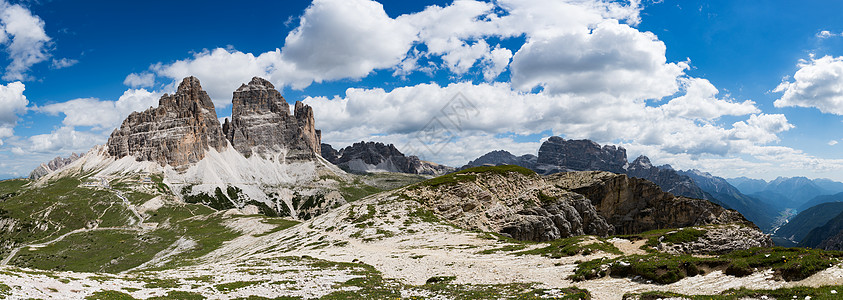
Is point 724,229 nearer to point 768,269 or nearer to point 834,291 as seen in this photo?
point 768,269

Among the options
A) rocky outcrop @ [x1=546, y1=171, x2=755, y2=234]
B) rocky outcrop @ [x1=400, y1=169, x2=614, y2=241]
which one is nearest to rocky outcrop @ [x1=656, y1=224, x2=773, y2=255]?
rocky outcrop @ [x1=400, y1=169, x2=614, y2=241]

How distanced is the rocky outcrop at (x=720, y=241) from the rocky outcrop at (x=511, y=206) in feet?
129

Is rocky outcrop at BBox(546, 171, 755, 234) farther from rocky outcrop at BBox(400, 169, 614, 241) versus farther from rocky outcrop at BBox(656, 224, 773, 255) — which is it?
rocky outcrop at BBox(656, 224, 773, 255)

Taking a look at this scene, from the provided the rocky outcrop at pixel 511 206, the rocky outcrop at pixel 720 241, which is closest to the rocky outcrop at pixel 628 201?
the rocky outcrop at pixel 511 206

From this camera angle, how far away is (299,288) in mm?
32219

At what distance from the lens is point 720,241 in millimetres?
56219

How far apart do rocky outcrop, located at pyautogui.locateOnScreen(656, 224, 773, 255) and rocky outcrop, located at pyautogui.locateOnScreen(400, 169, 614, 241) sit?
129 ft

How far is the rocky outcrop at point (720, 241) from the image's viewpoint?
48.0 m

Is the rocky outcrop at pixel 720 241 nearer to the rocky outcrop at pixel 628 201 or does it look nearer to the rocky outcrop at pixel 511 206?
the rocky outcrop at pixel 511 206

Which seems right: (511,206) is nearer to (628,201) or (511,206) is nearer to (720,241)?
(720,241)

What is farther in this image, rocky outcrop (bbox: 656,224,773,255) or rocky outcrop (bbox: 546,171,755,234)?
rocky outcrop (bbox: 546,171,755,234)

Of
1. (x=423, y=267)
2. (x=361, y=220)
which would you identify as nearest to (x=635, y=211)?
(x=361, y=220)

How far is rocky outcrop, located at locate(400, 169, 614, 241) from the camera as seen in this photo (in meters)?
94.7

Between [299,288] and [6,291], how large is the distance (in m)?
17.9
